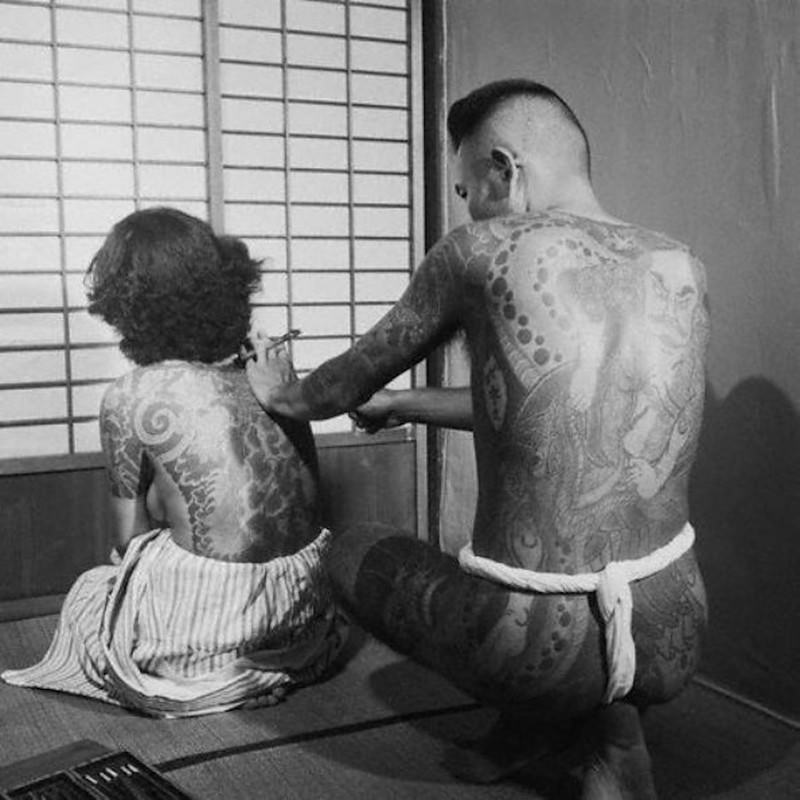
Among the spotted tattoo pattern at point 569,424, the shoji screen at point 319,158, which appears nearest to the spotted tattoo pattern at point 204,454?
the spotted tattoo pattern at point 569,424

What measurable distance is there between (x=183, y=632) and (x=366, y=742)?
0.53m

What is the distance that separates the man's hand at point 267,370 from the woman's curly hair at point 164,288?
0.10 meters

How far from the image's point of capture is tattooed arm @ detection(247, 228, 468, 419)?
1.80 m

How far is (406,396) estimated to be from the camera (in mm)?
2443

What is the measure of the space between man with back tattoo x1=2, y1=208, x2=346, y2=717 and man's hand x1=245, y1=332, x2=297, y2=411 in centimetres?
3

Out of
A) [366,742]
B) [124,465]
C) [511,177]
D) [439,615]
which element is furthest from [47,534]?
[511,177]

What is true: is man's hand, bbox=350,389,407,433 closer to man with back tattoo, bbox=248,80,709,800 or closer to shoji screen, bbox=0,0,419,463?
man with back tattoo, bbox=248,80,709,800

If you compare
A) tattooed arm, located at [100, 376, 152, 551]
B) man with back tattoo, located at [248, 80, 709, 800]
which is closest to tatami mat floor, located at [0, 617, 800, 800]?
man with back tattoo, located at [248, 80, 709, 800]

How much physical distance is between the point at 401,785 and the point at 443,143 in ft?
8.53

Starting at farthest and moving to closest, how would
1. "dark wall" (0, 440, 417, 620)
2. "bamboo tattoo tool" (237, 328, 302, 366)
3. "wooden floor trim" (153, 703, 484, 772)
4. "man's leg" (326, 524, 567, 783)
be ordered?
"dark wall" (0, 440, 417, 620)
"bamboo tattoo tool" (237, 328, 302, 366)
"wooden floor trim" (153, 703, 484, 772)
"man's leg" (326, 524, 567, 783)

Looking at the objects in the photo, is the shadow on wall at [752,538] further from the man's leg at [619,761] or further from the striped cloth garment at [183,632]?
the striped cloth garment at [183,632]

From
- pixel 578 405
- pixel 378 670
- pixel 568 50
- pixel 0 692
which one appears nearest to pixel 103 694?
pixel 0 692

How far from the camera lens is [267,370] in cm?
249

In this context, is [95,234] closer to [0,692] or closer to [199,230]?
[199,230]
